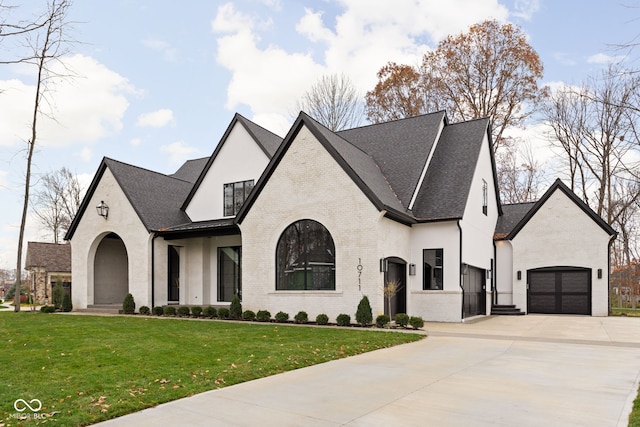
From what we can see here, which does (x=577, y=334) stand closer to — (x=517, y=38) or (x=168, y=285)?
(x=168, y=285)

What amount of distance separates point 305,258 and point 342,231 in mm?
1897

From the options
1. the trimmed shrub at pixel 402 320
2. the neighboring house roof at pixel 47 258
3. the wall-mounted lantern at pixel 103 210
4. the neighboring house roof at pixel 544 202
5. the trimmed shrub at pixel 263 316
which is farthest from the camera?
A: the neighboring house roof at pixel 47 258

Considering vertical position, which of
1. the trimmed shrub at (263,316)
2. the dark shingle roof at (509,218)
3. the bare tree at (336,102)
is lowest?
the trimmed shrub at (263,316)

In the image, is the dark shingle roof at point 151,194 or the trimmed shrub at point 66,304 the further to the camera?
the trimmed shrub at point 66,304

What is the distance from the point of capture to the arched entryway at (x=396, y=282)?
55.8ft

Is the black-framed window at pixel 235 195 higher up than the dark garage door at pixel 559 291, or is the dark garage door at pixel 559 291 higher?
the black-framed window at pixel 235 195

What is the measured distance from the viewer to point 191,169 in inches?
1203

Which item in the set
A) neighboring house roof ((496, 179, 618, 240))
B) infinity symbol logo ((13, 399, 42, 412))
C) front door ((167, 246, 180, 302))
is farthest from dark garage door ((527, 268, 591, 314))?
infinity symbol logo ((13, 399, 42, 412))

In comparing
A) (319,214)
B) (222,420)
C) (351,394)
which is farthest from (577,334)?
(222,420)

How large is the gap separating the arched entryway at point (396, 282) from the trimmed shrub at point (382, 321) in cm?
106

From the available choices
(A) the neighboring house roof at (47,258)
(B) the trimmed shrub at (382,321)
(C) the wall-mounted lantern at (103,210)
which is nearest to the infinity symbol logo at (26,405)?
(B) the trimmed shrub at (382,321)

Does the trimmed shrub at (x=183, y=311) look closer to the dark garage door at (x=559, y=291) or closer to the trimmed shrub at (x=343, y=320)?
the trimmed shrub at (x=343, y=320)

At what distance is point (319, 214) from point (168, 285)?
10268mm

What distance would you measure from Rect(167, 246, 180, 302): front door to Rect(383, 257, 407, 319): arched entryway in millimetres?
11281
